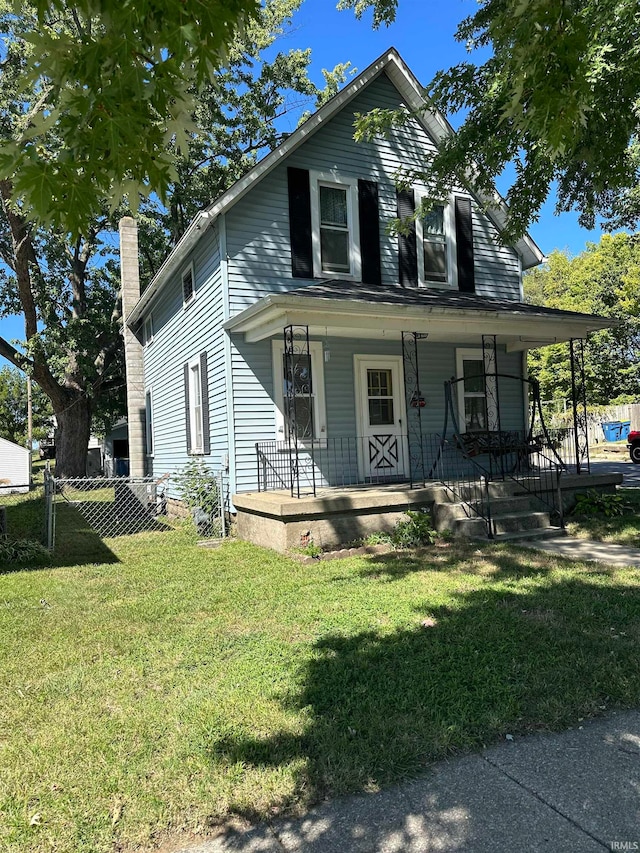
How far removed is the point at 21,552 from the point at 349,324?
5.42 metres

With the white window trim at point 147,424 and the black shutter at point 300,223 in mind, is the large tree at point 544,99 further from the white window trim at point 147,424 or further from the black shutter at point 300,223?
the white window trim at point 147,424

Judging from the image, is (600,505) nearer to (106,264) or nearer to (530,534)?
(530,534)

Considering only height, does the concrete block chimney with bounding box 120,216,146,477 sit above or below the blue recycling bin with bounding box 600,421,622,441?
above

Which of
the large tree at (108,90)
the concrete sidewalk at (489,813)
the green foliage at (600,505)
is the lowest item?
the concrete sidewalk at (489,813)

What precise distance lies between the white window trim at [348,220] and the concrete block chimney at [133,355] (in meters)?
6.06

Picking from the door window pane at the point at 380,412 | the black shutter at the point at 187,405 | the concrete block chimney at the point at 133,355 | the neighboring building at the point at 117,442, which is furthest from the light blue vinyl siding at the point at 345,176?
the neighboring building at the point at 117,442

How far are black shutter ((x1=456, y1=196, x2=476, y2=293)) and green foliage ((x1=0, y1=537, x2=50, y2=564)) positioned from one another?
A: 8611 millimetres

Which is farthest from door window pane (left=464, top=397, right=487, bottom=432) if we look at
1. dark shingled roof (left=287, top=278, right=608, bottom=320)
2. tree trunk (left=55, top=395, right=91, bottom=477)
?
tree trunk (left=55, top=395, right=91, bottom=477)

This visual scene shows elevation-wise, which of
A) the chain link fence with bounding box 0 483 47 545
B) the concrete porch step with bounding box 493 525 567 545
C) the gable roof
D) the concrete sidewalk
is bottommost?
the concrete sidewalk

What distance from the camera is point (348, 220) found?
1004 cm

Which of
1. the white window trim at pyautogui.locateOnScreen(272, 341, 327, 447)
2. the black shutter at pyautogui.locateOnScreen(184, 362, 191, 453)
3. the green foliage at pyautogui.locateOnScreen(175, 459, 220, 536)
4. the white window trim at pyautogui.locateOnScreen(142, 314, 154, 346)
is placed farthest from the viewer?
the white window trim at pyautogui.locateOnScreen(142, 314, 154, 346)

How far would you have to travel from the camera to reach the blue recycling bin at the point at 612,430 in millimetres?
25844

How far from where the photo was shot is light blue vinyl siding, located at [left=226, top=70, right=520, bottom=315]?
30.0 ft

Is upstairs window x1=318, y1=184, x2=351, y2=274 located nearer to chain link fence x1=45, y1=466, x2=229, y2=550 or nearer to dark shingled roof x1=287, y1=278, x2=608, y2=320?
dark shingled roof x1=287, y1=278, x2=608, y2=320
